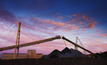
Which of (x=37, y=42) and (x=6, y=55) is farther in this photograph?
(x=6, y=55)

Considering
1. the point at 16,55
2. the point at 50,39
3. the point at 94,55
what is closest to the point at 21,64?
the point at 50,39

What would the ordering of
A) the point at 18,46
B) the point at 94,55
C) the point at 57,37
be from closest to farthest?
the point at 18,46 < the point at 57,37 < the point at 94,55

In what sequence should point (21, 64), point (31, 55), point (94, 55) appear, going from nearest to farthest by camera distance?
point (21, 64) → point (31, 55) → point (94, 55)

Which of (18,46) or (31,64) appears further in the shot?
(18,46)

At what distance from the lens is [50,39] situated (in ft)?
91.9

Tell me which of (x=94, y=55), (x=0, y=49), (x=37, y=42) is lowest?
(x=94, y=55)

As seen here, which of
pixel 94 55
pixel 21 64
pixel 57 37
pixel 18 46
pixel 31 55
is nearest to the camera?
pixel 21 64

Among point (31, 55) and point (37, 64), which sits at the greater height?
point (37, 64)

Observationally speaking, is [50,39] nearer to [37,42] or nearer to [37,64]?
[37,42]

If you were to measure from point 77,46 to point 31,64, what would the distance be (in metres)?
29.4

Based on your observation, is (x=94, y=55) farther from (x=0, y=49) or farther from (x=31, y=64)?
(x=31, y=64)

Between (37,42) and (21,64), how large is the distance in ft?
86.6

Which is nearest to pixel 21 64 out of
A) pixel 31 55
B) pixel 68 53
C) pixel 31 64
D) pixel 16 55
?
pixel 31 64

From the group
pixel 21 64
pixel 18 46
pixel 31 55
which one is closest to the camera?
pixel 21 64
